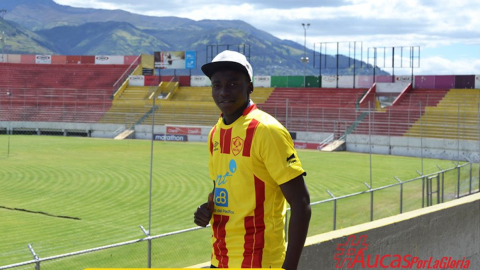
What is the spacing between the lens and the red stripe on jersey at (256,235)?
127 inches

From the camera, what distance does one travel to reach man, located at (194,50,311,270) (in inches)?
124

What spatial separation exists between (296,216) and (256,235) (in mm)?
237

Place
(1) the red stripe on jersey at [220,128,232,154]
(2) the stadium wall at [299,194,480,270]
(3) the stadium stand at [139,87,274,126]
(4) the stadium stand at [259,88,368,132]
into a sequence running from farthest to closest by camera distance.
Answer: (3) the stadium stand at [139,87,274,126]
(4) the stadium stand at [259,88,368,132]
(2) the stadium wall at [299,194,480,270]
(1) the red stripe on jersey at [220,128,232,154]

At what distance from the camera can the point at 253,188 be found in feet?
10.6

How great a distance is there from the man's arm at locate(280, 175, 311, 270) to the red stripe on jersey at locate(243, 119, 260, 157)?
0.25m

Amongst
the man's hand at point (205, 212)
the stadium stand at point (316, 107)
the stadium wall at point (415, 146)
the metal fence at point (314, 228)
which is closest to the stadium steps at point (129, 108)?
the stadium stand at point (316, 107)

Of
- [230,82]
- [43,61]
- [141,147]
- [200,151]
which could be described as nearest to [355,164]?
[200,151]

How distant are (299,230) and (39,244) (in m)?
10.4

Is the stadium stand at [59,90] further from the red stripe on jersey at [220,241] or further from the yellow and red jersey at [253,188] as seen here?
the yellow and red jersey at [253,188]

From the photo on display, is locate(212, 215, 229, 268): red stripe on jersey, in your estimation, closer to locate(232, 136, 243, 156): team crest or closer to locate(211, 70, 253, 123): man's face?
locate(232, 136, 243, 156): team crest

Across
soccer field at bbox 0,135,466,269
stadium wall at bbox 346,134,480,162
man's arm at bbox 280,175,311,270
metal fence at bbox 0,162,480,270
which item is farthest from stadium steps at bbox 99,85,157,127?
man's arm at bbox 280,175,311,270

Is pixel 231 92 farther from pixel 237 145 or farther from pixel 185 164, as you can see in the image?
pixel 185 164

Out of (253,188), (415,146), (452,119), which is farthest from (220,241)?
(452,119)

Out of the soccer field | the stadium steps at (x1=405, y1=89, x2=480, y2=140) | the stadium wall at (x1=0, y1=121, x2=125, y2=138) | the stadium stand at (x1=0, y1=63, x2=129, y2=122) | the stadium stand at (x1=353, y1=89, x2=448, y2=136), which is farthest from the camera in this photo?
the stadium stand at (x1=0, y1=63, x2=129, y2=122)
